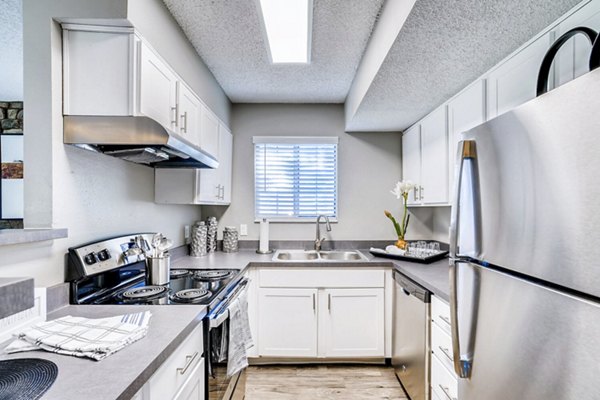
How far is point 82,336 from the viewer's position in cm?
94

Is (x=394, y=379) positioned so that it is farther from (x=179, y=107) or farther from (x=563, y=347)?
(x=179, y=107)

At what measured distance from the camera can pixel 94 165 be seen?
1505mm

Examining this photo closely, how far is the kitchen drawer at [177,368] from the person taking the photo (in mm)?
935

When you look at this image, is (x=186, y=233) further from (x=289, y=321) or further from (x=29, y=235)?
(x=29, y=235)

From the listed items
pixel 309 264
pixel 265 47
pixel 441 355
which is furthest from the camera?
pixel 309 264

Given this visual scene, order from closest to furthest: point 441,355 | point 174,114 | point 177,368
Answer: point 177,368, point 441,355, point 174,114

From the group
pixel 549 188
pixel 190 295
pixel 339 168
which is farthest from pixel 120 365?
pixel 339 168

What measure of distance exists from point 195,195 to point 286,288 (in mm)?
1031

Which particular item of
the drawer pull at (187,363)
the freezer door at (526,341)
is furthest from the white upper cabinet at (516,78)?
the drawer pull at (187,363)

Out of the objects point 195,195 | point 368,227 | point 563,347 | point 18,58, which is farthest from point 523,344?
point 18,58

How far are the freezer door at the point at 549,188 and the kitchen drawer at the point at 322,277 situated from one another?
1.60m

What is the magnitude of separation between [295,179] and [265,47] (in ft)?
4.58

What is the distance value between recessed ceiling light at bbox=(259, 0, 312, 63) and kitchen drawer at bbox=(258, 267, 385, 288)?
1.64m

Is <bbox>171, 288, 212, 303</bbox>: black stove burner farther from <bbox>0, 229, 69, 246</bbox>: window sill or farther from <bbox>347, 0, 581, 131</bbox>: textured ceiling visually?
<bbox>347, 0, 581, 131</bbox>: textured ceiling
